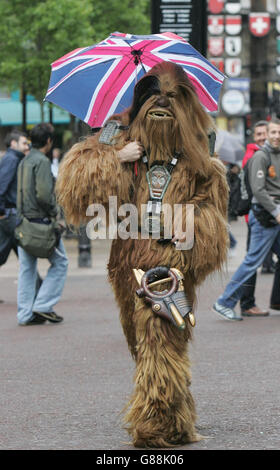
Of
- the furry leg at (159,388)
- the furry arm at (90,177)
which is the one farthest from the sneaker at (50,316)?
the furry leg at (159,388)

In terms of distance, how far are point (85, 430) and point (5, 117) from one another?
31514mm

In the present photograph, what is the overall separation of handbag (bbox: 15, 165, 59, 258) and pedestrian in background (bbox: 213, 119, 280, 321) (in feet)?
5.49

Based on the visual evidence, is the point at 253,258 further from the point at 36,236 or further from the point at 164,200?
the point at 164,200

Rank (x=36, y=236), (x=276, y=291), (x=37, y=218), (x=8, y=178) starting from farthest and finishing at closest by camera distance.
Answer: (x=8, y=178)
(x=276, y=291)
(x=37, y=218)
(x=36, y=236)

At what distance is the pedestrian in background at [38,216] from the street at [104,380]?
172mm

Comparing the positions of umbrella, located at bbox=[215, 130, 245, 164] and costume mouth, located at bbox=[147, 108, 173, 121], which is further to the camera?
umbrella, located at bbox=[215, 130, 245, 164]

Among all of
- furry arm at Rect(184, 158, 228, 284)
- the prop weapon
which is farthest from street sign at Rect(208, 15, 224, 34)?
the prop weapon

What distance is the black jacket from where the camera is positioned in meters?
11.1

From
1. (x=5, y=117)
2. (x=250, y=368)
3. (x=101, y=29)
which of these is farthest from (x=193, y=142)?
(x=5, y=117)

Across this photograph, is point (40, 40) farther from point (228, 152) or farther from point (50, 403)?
point (50, 403)

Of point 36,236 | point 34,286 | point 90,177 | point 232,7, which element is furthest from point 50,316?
point 232,7

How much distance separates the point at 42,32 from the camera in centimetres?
2439

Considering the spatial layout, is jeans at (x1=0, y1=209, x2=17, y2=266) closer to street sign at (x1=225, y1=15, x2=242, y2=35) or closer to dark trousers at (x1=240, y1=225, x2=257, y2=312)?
dark trousers at (x1=240, y1=225, x2=257, y2=312)

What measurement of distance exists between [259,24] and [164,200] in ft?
130
